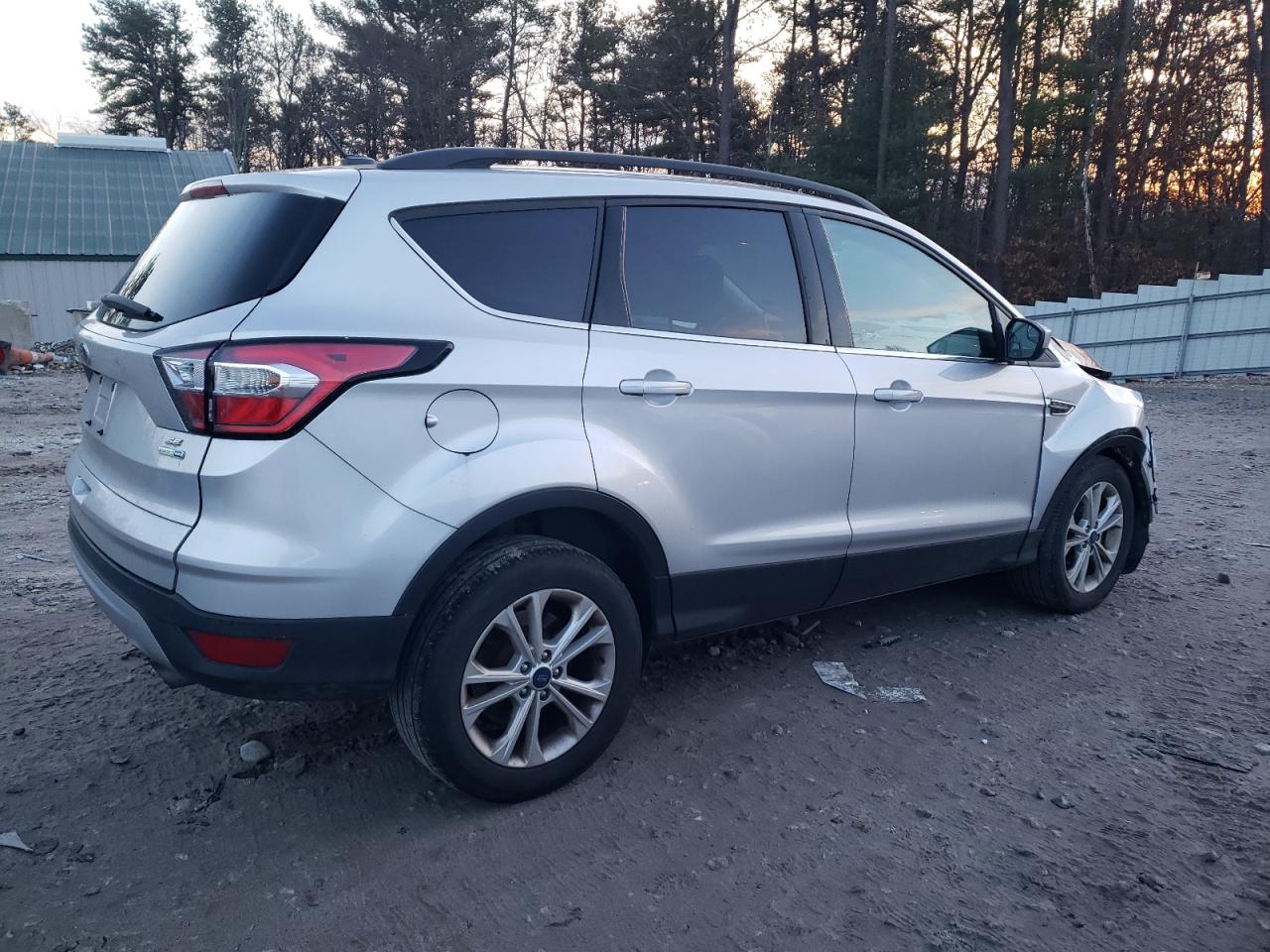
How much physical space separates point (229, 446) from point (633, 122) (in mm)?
35875

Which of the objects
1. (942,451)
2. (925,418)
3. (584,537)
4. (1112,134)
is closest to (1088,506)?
(942,451)

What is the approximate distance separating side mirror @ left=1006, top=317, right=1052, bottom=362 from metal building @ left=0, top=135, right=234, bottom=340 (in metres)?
25.0

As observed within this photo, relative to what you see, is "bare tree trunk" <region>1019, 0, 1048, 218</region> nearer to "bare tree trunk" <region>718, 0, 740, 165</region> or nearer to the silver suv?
"bare tree trunk" <region>718, 0, 740, 165</region>

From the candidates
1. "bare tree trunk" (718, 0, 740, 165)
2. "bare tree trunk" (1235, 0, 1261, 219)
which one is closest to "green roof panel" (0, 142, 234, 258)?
"bare tree trunk" (718, 0, 740, 165)

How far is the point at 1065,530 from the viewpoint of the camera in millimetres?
4477

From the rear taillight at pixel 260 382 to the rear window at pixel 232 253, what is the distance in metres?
0.21

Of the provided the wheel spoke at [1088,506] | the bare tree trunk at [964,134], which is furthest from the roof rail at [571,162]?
the bare tree trunk at [964,134]

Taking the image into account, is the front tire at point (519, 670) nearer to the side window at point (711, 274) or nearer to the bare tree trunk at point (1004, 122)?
the side window at point (711, 274)

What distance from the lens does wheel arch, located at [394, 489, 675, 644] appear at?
2.64m

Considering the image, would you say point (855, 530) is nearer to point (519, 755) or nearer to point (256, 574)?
point (519, 755)

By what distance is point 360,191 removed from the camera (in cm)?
272

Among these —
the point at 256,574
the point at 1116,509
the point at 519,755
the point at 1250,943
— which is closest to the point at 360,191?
the point at 256,574

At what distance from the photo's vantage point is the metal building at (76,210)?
83.7 feet

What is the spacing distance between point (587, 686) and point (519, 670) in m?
0.25
